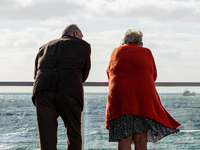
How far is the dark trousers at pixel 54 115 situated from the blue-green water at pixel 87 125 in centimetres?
55

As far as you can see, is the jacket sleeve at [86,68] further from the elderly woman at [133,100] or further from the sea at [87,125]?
the sea at [87,125]

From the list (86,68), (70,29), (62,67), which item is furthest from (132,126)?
(70,29)

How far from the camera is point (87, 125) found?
13.3 ft

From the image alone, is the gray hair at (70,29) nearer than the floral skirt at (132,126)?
No

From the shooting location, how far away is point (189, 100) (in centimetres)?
430

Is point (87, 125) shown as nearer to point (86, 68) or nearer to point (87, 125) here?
point (87, 125)

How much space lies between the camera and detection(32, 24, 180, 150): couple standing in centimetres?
327

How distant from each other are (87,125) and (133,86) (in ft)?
3.08

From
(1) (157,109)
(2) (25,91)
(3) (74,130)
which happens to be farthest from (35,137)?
(1) (157,109)

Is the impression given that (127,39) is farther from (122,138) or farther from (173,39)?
(173,39)

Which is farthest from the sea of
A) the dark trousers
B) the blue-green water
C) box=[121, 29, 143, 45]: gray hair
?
box=[121, 29, 143, 45]: gray hair

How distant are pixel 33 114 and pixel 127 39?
4.60 ft

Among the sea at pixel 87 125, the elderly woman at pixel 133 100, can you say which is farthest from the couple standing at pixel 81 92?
the sea at pixel 87 125

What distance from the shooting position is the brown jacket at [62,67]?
3.25 meters
